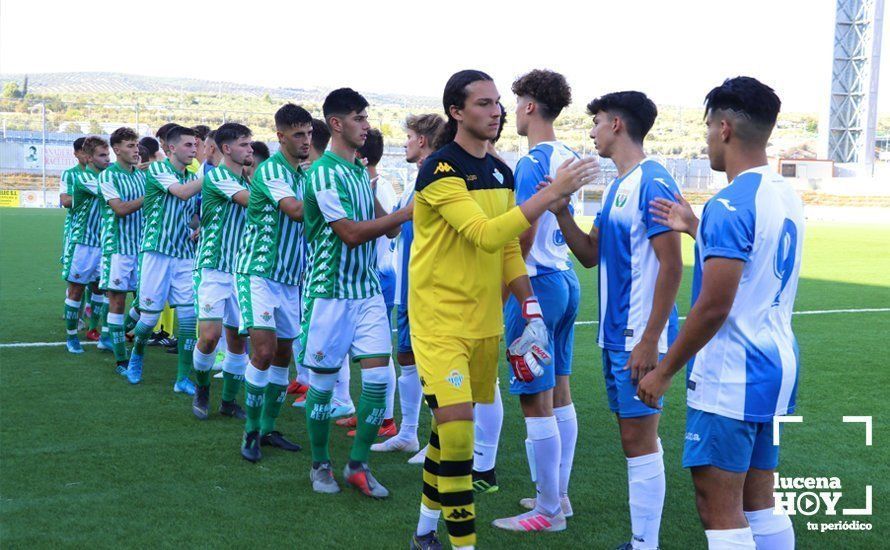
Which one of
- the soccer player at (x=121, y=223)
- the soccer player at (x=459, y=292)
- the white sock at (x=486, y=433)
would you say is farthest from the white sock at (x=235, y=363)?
the soccer player at (x=459, y=292)

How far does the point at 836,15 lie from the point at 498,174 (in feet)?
228

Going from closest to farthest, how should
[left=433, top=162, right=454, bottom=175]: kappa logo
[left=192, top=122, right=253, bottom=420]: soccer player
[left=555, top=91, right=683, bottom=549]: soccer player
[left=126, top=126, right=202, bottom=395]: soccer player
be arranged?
1. [left=433, top=162, right=454, bottom=175]: kappa logo
2. [left=555, top=91, right=683, bottom=549]: soccer player
3. [left=192, top=122, right=253, bottom=420]: soccer player
4. [left=126, top=126, right=202, bottom=395]: soccer player

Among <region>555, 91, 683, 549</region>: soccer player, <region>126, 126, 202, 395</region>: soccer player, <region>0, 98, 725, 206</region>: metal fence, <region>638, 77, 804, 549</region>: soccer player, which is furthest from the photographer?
<region>0, 98, 725, 206</region>: metal fence

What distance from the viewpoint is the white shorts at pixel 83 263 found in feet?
34.0

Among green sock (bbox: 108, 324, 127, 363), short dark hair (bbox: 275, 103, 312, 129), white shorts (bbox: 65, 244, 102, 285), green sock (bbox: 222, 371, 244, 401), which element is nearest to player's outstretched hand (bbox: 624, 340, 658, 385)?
short dark hair (bbox: 275, 103, 312, 129)

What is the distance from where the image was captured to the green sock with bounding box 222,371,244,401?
7.20 m

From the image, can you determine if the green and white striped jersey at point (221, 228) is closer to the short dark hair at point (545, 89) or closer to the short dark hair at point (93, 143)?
the short dark hair at point (545, 89)

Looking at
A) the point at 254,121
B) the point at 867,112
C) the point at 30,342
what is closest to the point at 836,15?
the point at 867,112

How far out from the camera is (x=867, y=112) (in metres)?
65.2

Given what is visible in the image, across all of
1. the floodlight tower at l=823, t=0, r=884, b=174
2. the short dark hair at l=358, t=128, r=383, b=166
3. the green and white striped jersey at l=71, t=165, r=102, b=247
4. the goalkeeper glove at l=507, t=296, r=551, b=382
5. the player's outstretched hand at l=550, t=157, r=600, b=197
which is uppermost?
the floodlight tower at l=823, t=0, r=884, b=174

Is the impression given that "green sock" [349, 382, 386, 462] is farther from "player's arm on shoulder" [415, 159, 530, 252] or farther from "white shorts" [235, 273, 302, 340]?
"player's arm on shoulder" [415, 159, 530, 252]

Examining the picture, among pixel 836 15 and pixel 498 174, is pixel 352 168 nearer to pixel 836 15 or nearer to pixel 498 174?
pixel 498 174

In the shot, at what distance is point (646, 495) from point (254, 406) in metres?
3.05

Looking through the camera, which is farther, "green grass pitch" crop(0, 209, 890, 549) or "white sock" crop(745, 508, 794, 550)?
"green grass pitch" crop(0, 209, 890, 549)
